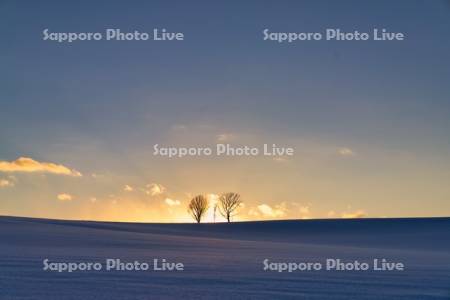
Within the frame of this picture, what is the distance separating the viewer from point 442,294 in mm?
8914

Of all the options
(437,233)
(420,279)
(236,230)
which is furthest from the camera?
(236,230)

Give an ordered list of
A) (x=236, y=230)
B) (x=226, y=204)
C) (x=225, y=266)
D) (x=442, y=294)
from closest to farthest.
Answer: (x=442, y=294) < (x=225, y=266) < (x=236, y=230) < (x=226, y=204)

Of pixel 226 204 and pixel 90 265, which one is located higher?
pixel 226 204

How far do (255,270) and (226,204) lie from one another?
3719cm

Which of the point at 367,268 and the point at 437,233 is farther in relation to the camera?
the point at 437,233

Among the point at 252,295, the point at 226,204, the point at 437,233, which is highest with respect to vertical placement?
the point at 226,204

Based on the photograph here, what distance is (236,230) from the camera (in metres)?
44.5

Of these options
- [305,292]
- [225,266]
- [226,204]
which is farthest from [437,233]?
[305,292]

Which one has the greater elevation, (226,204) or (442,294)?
(226,204)

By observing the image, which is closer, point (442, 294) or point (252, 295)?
point (252, 295)

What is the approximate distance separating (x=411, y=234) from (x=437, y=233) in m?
1.53

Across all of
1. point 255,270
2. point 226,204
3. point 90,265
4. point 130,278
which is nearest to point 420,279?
point 255,270

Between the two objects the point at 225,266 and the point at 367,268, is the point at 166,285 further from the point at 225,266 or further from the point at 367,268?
the point at 367,268

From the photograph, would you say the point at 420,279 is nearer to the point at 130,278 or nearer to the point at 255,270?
the point at 255,270
